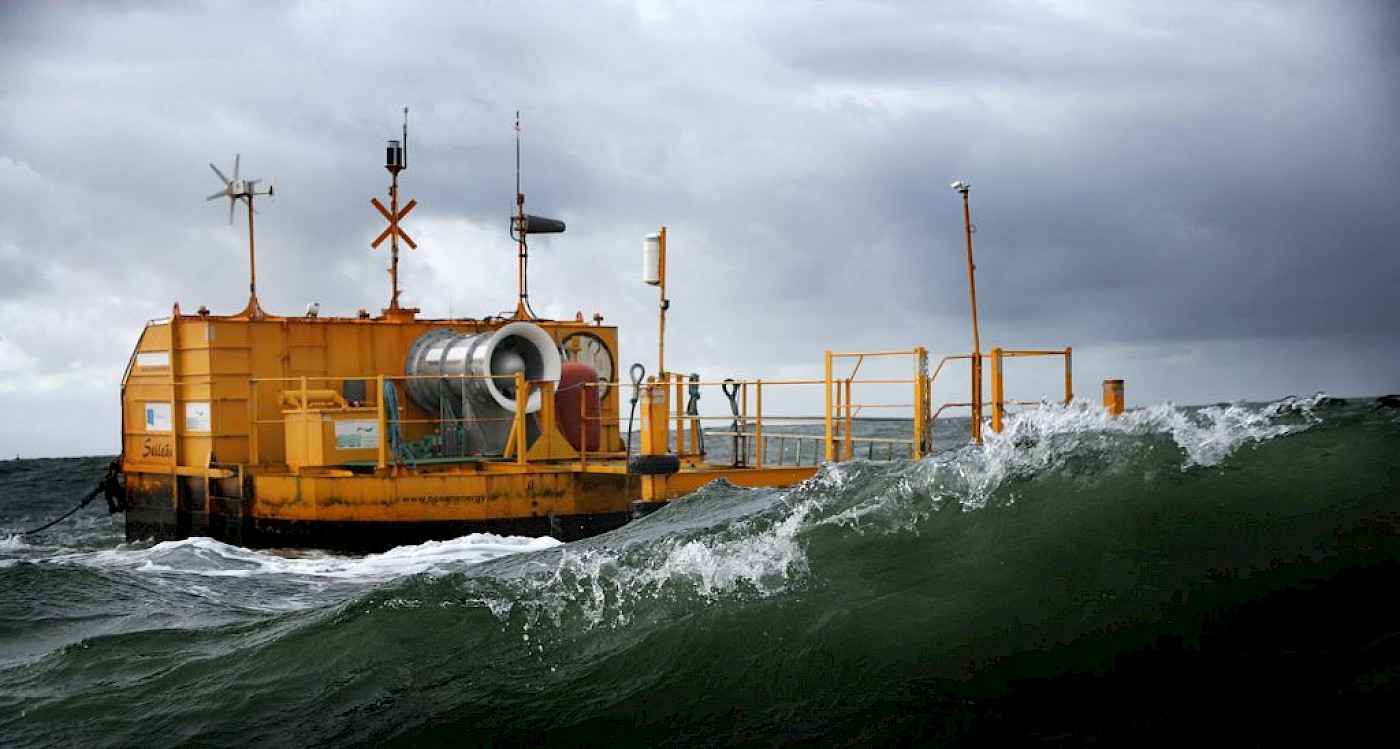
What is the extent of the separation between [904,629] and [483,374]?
→ 41.3 feet

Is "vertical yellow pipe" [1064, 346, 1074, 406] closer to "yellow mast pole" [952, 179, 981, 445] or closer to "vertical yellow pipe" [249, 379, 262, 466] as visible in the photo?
"yellow mast pole" [952, 179, 981, 445]

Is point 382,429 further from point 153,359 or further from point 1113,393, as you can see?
point 1113,393

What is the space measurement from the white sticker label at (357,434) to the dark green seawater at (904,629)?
823cm

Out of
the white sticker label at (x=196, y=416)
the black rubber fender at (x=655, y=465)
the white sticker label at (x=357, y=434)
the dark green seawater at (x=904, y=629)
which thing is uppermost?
the white sticker label at (x=196, y=416)

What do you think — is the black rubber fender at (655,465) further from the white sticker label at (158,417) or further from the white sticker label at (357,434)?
the white sticker label at (158,417)

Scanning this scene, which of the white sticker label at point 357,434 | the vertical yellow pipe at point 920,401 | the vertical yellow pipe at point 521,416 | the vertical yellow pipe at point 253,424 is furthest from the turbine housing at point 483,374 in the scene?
the vertical yellow pipe at point 920,401

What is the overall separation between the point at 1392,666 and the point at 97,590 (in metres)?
10.4

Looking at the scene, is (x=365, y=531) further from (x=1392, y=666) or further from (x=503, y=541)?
(x=1392, y=666)

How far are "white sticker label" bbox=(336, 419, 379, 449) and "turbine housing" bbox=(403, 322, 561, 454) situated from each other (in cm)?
100

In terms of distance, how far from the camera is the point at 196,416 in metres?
20.8

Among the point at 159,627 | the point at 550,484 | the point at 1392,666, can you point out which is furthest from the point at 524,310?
the point at 1392,666

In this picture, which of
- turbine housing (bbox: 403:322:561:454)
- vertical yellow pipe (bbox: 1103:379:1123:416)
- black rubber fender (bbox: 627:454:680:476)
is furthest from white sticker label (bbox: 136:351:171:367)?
vertical yellow pipe (bbox: 1103:379:1123:416)

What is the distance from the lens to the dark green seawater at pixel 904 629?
673 cm

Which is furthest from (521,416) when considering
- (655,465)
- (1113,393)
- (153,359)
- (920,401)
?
(1113,393)
